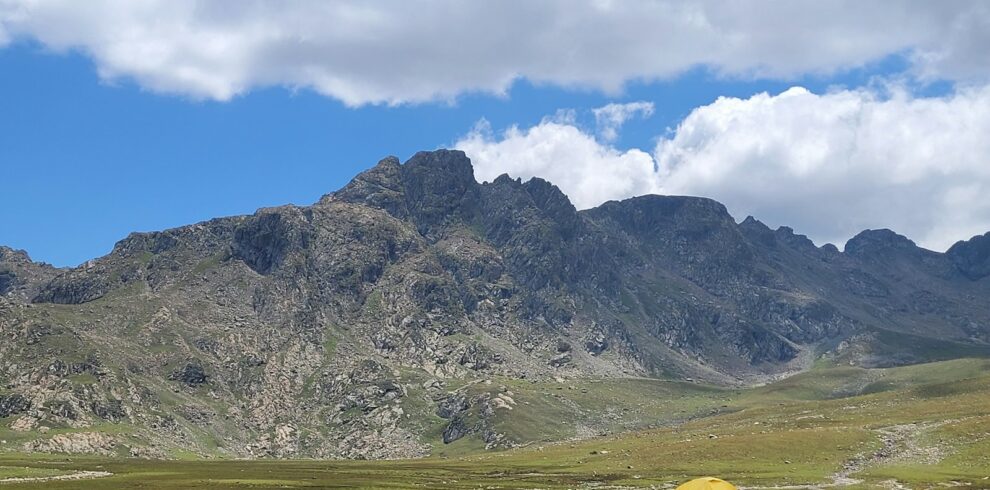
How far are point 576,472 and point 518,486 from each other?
37779mm

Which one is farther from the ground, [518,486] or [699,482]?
[699,482]

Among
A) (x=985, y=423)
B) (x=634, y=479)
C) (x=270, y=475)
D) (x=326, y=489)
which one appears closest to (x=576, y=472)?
(x=634, y=479)

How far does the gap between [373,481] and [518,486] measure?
3503 cm

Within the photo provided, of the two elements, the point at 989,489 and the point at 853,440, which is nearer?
the point at 989,489

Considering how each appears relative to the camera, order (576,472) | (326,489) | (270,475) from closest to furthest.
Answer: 1. (326,489)
2. (576,472)
3. (270,475)

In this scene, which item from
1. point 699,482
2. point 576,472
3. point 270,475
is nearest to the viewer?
point 699,482

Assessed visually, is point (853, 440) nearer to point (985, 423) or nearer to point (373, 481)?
point (985, 423)

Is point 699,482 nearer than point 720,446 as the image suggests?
Yes

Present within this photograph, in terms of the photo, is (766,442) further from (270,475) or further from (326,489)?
(270,475)

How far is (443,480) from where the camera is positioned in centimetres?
17112

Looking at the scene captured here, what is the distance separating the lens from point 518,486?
145500 mm

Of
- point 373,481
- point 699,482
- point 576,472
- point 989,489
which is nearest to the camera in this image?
point 699,482

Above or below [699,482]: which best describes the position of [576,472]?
below

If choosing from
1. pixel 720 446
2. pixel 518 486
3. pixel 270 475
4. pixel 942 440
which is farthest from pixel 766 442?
pixel 270 475
